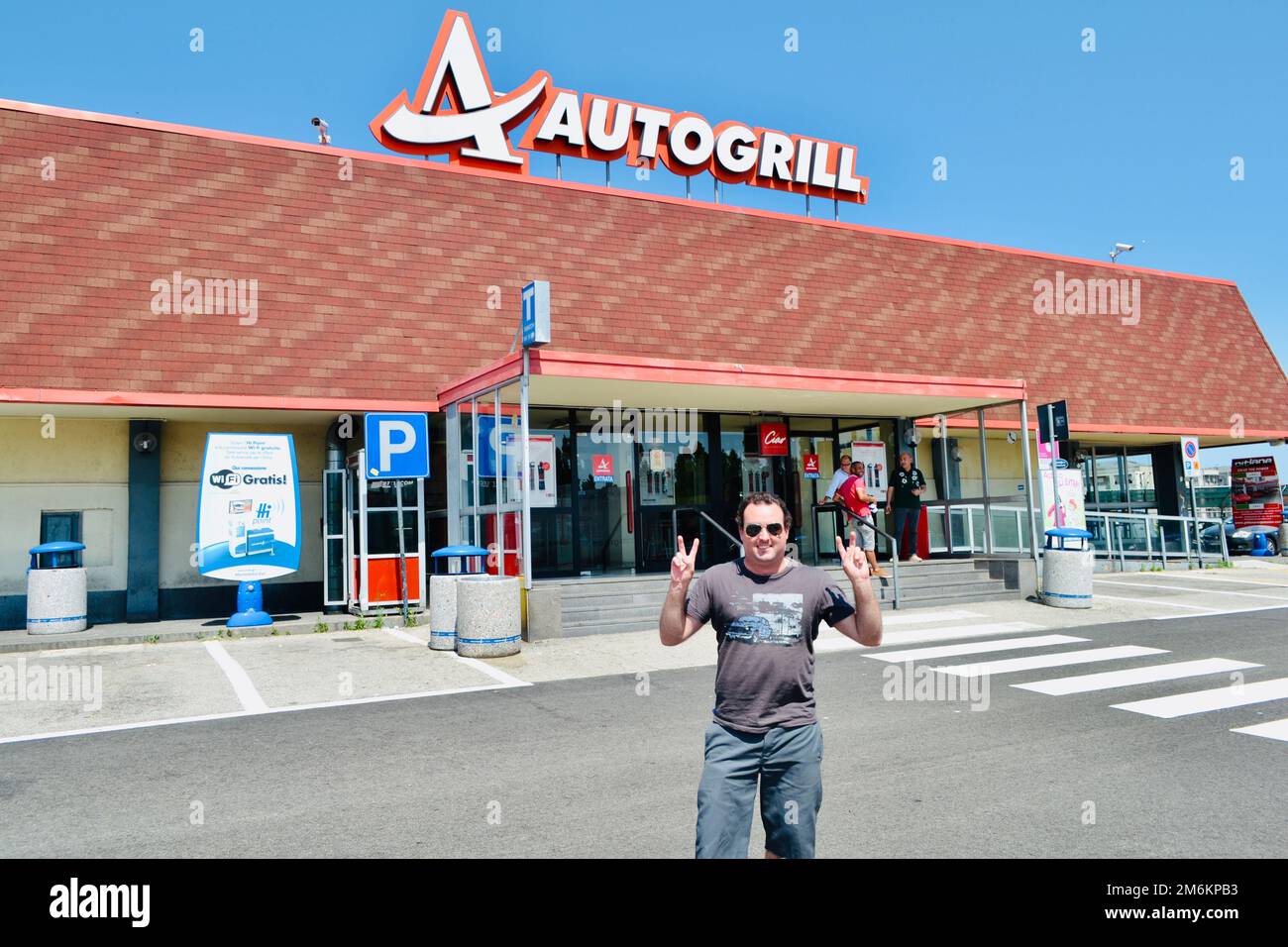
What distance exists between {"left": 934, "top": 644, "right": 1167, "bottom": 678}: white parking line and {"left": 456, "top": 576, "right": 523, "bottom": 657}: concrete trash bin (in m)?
4.71

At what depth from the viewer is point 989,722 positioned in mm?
6852

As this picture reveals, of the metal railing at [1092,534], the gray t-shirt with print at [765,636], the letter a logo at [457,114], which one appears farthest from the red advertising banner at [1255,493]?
the gray t-shirt with print at [765,636]

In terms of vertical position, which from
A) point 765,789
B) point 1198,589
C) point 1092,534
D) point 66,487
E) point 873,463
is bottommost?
point 1198,589

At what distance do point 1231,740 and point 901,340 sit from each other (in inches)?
556

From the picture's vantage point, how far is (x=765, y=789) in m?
3.32

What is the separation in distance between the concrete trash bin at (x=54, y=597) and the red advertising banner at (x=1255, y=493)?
29.4 m

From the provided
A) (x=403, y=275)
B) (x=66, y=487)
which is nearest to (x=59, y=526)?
(x=66, y=487)

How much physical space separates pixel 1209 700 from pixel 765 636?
5.91m

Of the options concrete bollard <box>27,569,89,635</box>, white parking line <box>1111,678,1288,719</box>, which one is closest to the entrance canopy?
concrete bollard <box>27,569,89,635</box>

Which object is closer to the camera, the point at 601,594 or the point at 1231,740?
the point at 1231,740

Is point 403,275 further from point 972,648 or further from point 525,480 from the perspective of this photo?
point 972,648
